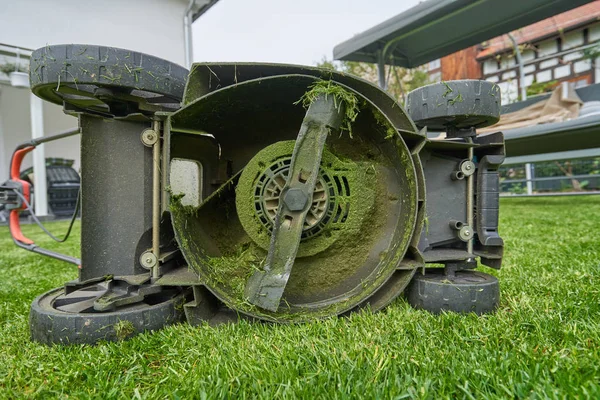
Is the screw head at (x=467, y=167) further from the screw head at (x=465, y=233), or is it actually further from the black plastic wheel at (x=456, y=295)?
the black plastic wheel at (x=456, y=295)

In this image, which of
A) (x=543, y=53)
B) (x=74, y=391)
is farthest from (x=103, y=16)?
(x=543, y=53)

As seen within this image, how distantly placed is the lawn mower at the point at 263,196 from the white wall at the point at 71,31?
905 cm

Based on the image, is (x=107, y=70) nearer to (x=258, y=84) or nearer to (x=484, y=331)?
(x=258, y=84)

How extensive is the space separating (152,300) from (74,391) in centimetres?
52

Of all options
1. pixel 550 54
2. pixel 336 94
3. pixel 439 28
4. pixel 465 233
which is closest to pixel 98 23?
pixel 439 28

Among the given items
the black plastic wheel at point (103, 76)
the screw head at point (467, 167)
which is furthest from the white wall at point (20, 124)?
the screw head at point (467, 167)

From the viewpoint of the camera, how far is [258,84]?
1.41 meters

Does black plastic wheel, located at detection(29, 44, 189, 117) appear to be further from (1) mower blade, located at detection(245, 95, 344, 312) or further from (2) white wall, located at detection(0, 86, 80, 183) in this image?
(2) white wall, located at detection(0, 86, 80, 183)

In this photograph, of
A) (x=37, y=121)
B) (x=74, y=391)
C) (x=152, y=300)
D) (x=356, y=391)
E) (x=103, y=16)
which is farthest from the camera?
(x=103, y=16)

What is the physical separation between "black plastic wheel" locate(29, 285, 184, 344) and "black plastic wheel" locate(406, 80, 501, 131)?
1.38 metres

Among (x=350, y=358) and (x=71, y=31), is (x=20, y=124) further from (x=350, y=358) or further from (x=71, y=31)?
(x=350, y=358)

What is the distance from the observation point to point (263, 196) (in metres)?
1.55

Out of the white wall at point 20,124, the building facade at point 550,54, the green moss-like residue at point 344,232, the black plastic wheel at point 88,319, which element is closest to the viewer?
Result: the black plastic wheel at point 88,319

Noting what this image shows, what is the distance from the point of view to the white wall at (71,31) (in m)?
8.30
